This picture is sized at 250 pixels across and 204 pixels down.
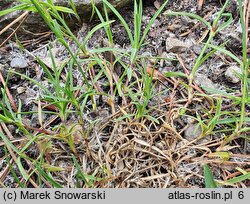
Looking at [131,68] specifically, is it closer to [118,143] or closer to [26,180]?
[118,143]

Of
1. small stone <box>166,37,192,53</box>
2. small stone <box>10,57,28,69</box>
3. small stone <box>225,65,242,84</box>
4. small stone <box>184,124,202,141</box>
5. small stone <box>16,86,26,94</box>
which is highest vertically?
small stone <box>10,57,28,69</box>

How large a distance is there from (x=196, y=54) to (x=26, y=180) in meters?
0.75

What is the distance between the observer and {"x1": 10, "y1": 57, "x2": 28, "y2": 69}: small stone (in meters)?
1.43

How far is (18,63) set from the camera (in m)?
1.44

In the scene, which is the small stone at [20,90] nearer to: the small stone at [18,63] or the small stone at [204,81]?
the small stone at [18,63]

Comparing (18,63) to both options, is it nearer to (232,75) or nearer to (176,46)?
(176,46)

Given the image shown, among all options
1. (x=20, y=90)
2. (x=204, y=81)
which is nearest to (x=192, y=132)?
(x=204, y=81)

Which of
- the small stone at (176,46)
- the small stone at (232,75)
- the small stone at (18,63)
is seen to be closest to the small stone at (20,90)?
the small stone at (18,63)

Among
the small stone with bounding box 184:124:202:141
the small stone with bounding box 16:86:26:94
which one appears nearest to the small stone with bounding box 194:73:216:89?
the small stone with bounding box 184:124:202:141

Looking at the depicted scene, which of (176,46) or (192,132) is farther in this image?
(176,46)

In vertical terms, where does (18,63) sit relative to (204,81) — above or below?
above

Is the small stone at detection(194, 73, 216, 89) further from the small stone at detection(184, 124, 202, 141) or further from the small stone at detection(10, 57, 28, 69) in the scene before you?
the small stone at detection(10, 57, 28, 69)

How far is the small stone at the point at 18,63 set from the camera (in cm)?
143
